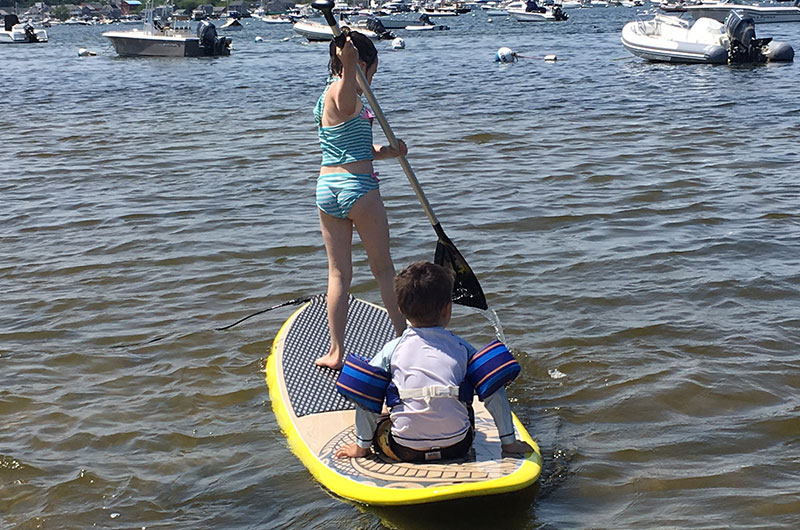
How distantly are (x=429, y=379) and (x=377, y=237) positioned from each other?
1.15 metres

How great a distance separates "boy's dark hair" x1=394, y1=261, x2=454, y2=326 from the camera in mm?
3340

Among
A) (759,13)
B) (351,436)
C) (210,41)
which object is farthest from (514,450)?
(759,13)

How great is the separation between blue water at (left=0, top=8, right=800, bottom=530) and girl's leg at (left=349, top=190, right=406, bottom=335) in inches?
34.0

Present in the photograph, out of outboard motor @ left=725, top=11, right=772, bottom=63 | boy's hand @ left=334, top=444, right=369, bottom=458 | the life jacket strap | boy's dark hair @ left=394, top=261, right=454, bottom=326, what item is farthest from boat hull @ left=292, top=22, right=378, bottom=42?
the life jacket strap

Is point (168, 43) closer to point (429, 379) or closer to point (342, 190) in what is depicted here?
point (342, 190)

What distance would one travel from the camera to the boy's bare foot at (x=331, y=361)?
185 inches

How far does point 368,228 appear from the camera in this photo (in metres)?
4.30

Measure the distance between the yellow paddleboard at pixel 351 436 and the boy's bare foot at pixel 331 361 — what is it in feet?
0.11

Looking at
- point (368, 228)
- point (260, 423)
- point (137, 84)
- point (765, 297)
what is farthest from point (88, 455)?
point (137, 84)

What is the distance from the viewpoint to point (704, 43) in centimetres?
2402

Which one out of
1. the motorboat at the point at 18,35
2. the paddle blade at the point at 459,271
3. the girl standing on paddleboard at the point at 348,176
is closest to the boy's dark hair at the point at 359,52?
the girl standing on paddleboard at the point at 348,176

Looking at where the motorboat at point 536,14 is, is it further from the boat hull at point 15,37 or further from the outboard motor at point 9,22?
the outboard motor at point 9,22

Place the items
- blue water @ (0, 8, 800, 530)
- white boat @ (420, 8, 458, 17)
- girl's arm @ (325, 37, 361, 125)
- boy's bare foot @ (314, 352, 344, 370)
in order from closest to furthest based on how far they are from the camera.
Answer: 1. blue water @ (0, 8, 800, 530)
2. girl's arm @ (325, 37, 361, 125)
3. boy's bare foot @ (314, 352, 344, 370)
4. white boat @ (420, 8, 458, 17)

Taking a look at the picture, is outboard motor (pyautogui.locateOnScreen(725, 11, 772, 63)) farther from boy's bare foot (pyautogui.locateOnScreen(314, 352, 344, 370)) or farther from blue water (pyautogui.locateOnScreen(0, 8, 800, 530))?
boy's bare foot (pyautogui.locateOnScreen(314, 352, 344, 370))
